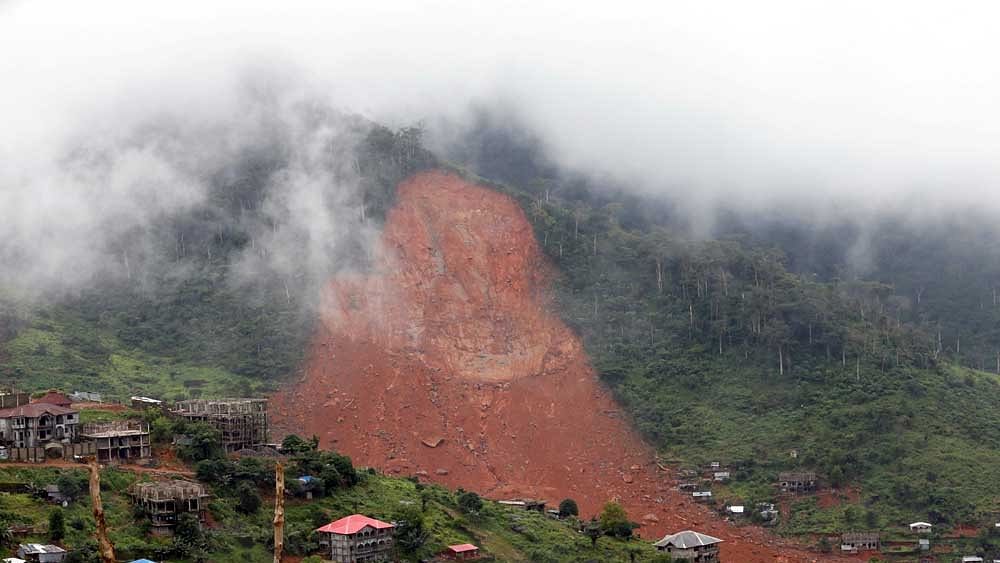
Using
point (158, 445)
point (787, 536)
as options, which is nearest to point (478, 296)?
point (787, 536)

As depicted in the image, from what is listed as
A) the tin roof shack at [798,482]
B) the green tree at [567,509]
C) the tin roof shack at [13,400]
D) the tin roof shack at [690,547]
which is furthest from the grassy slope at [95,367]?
the tin roof shack at [798,482]

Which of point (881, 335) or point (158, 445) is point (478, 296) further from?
point (158, 445)

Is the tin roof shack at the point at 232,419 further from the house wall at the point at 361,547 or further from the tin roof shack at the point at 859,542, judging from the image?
the tin roof shack at the point at 859,542

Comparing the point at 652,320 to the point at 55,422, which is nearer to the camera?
the point at 55,422

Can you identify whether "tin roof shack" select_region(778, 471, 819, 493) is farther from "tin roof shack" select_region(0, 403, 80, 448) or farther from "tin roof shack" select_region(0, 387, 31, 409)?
"tin roof shack" select_region(0, 387, 31, 409)

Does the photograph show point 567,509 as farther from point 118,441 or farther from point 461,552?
point 118,441

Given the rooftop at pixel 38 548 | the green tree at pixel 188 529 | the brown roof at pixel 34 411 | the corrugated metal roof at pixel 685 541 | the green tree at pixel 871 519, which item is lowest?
the green tree at pixel 871 519

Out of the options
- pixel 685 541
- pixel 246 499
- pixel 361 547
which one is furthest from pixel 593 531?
pixel 246 499
